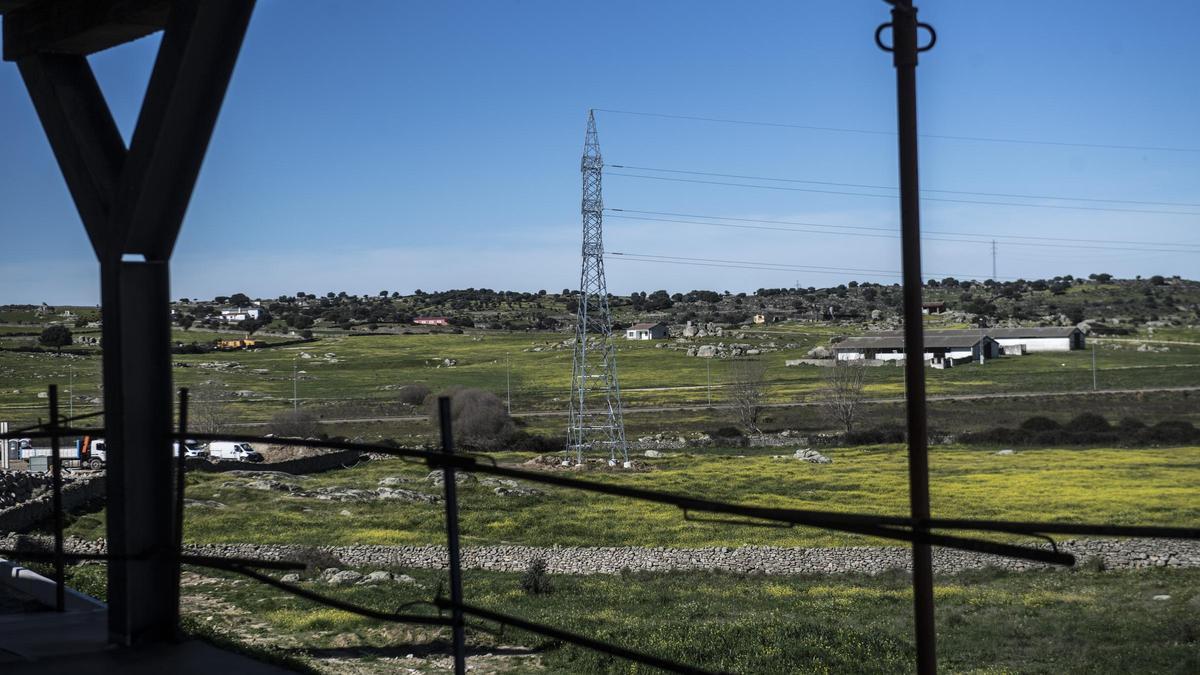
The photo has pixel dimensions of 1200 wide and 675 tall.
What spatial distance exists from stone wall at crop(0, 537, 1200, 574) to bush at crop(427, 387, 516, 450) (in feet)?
78.6

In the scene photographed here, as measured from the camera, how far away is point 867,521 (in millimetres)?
2006

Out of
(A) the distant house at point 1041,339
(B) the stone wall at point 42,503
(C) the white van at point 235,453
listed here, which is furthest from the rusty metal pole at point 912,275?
(A) the distant house at point 1041,339

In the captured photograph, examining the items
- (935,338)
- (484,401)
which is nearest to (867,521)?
(484,401)

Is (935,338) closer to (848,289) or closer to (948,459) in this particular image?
(948,459)

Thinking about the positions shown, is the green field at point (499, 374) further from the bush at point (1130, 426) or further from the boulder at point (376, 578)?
the boulder at point (376, 578)

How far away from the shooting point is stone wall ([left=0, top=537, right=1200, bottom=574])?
2002 cm

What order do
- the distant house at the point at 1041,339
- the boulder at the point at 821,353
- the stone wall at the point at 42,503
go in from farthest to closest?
the boulder at the point at 821,353
the distant house at the point at 1041,339
the stone wall at the point at 42,503

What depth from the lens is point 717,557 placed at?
2250 cm

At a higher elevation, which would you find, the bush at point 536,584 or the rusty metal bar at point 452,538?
the rusty metal bar at point 452,538

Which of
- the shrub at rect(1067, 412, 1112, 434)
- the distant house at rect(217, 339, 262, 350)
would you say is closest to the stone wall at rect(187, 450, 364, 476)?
the shrub at rect(1067, 412, 1112, 434)

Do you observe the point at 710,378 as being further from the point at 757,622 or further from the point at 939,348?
the point at 757,622

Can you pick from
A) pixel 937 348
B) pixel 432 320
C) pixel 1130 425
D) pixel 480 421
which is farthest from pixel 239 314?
pixel 1130 425

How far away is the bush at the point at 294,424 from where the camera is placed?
47.1 meters

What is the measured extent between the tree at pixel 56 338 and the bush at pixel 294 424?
943 inches
